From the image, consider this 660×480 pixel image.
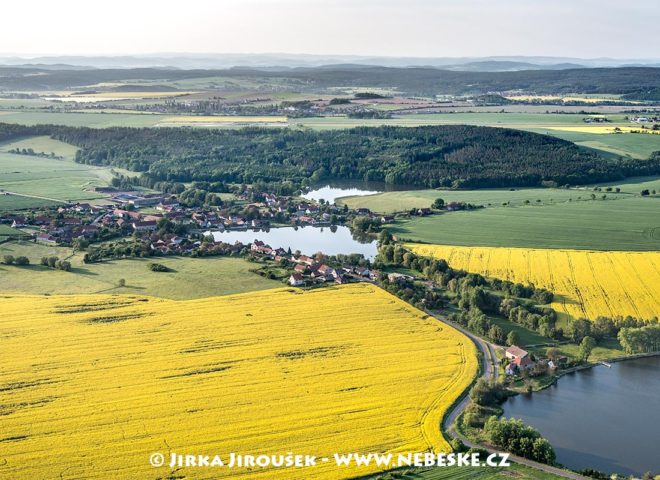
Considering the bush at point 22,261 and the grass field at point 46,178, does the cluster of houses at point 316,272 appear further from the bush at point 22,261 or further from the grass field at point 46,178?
the grass field at point 46,178

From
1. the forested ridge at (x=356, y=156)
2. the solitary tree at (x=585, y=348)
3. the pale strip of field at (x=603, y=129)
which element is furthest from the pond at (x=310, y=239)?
the pale strip of field at (x=603, y=129)

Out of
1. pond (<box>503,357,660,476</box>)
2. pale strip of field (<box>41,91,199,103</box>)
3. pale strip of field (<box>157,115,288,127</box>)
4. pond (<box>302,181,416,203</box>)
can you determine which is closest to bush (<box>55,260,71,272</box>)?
pond (<box>503,357,660,476</box>)

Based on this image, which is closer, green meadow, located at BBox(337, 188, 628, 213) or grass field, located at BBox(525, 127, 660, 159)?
green meadow, located at BBox(337, 188, 628, 213)

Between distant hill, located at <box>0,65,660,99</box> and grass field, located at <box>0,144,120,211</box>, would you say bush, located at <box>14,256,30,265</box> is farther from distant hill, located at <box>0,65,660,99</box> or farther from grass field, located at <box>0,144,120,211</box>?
distant hill, located at <box>0,65,660,99</box>

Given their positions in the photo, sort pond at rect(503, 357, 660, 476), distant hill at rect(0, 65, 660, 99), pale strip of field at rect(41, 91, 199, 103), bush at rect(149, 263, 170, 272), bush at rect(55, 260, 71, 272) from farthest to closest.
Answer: distant hill at rect(0, 65, 660, 99) < pale strip of field at rect(41, 91, 199, 103) < bush at rect(55, 260, 71, 272) < bush at rect(149, 263, 170, 272) < pond at rect(503, 357, 660, 476)

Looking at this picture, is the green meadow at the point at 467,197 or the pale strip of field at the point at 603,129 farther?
the pale strip of field at the point at 603,129
